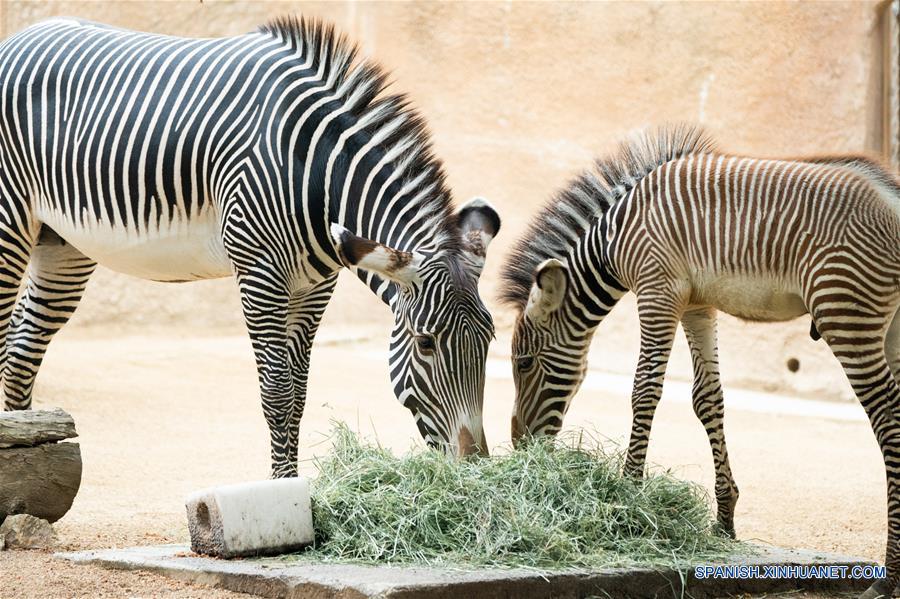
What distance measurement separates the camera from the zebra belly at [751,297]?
17.8 ft

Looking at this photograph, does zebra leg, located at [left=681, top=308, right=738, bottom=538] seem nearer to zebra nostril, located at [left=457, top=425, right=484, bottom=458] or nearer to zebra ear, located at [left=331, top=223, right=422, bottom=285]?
zebra nostril, located at [left=457, top=425, right=484, bottom=458]

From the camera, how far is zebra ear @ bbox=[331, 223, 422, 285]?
493 cm

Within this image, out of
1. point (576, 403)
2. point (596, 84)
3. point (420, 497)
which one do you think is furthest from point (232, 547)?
point (596, 84)

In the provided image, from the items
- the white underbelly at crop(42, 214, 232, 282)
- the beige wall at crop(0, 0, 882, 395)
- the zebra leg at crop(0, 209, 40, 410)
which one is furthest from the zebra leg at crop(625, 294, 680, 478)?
the beige wall at crop(0, 0, 882, 395)

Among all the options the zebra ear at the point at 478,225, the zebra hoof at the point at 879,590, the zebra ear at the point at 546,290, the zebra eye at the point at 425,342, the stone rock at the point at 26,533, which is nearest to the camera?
the zebra hoof at the point at 879,590

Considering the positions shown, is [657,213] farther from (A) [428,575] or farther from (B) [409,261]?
(A) [428,575]

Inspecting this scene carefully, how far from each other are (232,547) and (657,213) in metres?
2.92

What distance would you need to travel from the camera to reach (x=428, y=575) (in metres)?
4.00

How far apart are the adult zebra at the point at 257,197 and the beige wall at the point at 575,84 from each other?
9.18 metres

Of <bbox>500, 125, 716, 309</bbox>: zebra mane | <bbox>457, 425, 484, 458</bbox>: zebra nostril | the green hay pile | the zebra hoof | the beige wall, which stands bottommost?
the zebra hoof

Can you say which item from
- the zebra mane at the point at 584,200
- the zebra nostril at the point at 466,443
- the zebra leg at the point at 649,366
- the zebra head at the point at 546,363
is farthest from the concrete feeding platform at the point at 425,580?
the zebra mane at the point at 584,200

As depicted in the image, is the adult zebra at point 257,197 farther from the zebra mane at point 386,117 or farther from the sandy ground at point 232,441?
the sandy ground at point 232,441

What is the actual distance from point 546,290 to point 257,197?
173cm

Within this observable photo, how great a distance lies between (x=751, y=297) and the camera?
18.2 feet
